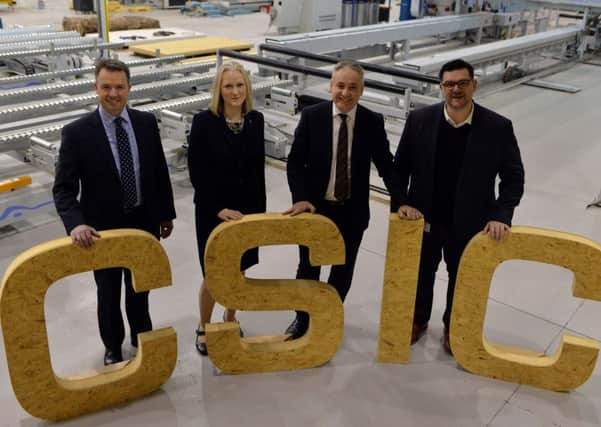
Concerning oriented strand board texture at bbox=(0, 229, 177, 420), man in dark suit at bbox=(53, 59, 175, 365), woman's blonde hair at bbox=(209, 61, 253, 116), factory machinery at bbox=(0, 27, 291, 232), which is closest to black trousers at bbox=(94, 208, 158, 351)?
man in dark suit at bbox=(53, 59, 175, 365)

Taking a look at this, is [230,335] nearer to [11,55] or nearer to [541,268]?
[541,268]

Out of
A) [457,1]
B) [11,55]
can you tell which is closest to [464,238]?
[11,55]

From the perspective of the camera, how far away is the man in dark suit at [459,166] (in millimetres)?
2590

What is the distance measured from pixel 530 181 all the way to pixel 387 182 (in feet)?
10.5

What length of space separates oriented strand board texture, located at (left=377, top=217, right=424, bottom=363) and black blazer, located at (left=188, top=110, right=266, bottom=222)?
0.67 metres

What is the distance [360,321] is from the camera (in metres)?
3.38

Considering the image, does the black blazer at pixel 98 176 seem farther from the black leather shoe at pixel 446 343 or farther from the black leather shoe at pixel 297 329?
the black leather shoe at pixel 446 343

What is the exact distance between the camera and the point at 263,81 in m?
6.14

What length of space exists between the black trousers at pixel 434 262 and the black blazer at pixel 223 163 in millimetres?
894

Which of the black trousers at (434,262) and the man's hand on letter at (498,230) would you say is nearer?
the man's hand on letter at (498,230)

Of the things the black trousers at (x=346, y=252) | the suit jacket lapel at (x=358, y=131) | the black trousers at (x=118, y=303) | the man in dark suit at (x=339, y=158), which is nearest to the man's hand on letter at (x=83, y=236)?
the black trousers at (x=118, y=303)

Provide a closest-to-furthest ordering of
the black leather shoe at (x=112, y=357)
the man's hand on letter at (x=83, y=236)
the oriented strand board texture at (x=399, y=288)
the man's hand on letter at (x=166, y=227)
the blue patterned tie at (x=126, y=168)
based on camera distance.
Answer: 1. the man's hand on letter at (x=83, y=236)
2. the blue patterned tie at (x=126, y=168)
3. the oriented strand board texture at (x=399, y=288)
4. the man's hand on letter at (x=166, y=227)
5. the black leather shoe at (x=112, y=357)

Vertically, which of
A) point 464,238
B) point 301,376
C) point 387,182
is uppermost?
point 387,182

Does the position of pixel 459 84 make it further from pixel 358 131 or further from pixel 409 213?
pixel 409 213
